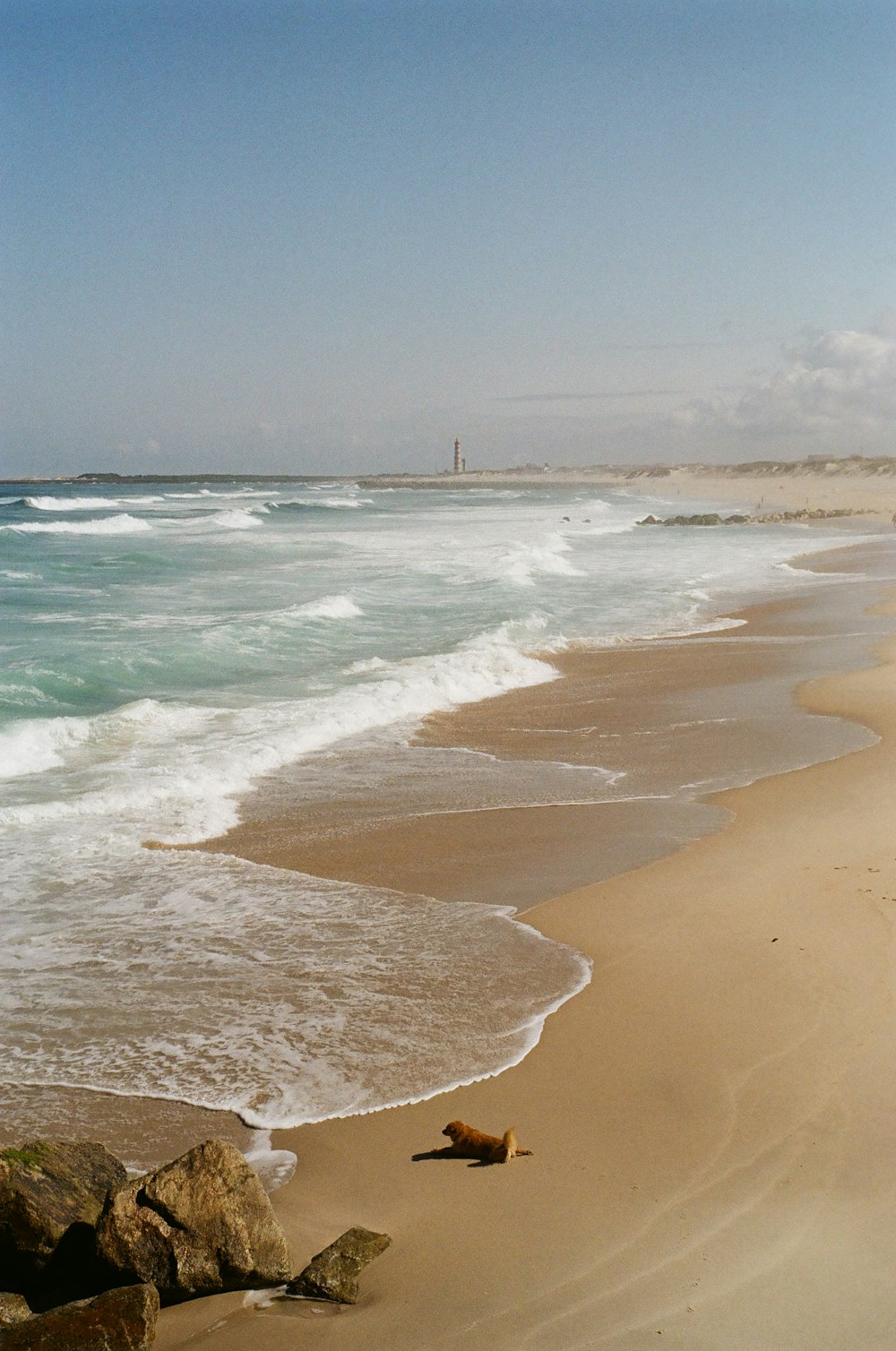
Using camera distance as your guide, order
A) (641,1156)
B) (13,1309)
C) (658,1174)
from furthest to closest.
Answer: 1. (641,1156)
2. (658,1174)
3. (13,1309)

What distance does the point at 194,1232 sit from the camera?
131 inches

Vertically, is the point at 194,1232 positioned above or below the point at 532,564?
below

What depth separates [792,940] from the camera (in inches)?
230

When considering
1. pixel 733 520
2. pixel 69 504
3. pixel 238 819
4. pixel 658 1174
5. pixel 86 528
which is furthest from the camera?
pixel 69 504

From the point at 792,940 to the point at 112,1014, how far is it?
3.48 metres

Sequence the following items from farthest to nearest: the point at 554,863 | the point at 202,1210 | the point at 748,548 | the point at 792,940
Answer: the point at 748,548 → the point at 554,863 → the point at 792,940 → the point at 202,1210

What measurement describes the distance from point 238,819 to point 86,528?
44449mm

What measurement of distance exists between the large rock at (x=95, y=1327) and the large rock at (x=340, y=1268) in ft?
1.51

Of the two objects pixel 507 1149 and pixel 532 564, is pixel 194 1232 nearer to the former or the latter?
pixel 507 1149

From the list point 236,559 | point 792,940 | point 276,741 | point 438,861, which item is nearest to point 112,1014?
point 438,861

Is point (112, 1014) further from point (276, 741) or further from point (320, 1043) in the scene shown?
point (276, 741)

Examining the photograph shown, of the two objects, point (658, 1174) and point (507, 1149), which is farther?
point (507, 1149)

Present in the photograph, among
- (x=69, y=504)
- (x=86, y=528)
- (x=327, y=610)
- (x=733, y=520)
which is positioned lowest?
(x=327, y=610)

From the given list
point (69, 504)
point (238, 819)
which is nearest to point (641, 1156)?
point (238, 819)
